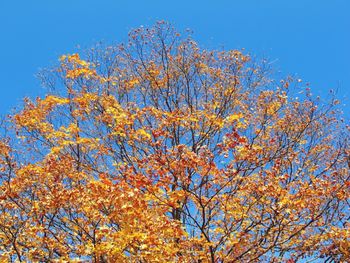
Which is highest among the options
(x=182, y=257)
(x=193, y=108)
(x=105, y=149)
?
(x=193, y=108)

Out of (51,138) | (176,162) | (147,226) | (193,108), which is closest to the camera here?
(147,226)

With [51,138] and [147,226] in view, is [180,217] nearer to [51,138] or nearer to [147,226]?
[147,226]

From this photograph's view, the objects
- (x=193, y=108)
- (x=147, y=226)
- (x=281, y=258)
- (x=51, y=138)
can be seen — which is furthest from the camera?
(x=193, y=108)

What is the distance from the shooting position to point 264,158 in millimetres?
16047

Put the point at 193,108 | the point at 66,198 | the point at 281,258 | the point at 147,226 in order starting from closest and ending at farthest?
the point at 147,226 → the point at 66,198 → the point at 281,258 → the point at 193,108

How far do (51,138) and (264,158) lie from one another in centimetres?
840

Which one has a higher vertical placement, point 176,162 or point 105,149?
point 105,149

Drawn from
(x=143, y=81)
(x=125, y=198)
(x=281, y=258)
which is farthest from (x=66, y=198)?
(x=143, y=81)

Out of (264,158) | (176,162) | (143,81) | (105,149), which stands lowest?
(176,162)

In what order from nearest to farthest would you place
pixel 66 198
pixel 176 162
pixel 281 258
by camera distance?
pixel 66 198 → pixel 176 162 → pixel 281 258

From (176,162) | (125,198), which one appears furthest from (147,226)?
(176,162)

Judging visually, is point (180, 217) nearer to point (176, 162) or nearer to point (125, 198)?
point (176, 162)

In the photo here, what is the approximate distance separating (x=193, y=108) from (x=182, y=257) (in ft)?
27.6

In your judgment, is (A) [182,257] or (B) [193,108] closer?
(A) [182,257]
